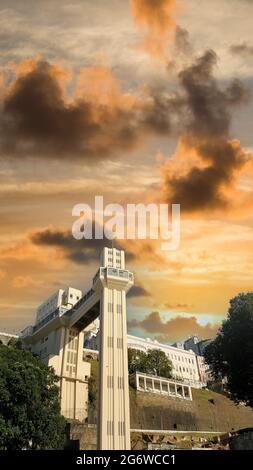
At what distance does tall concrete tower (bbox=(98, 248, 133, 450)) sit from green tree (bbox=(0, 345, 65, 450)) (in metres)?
5.82

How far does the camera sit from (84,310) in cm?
6606

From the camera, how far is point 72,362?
225 ft

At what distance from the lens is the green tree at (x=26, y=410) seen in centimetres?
4194

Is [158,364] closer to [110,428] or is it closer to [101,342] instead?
[101,342]

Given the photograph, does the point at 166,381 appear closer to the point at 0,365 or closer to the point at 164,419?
the point at 164,419

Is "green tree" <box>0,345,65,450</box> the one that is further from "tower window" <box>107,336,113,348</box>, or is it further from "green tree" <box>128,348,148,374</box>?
"green tree" <box>128,348,148,374</box>

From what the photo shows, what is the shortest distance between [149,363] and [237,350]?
4837 centimetres

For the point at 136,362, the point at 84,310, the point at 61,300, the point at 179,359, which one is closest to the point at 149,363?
the point at 136,362

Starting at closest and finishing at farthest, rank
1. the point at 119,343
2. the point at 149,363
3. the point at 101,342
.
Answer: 1. the point at 101,342
2. the point at 119,343
3. the point at 149,363

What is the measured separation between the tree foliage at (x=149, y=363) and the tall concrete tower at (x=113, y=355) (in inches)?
1424

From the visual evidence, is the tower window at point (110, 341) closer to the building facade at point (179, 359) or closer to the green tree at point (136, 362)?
the green tree at point (136, 362)

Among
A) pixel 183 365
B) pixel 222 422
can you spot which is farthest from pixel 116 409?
pixel 183 365

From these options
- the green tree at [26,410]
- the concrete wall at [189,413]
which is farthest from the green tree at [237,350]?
the concrete wall at [189,413]
